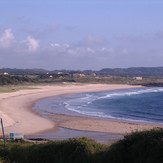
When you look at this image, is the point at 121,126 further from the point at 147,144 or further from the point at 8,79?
the point at 8,79

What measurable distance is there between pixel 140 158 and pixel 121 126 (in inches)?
530

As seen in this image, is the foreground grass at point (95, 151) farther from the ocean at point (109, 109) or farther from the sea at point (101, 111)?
the ocean at point (109, 109)

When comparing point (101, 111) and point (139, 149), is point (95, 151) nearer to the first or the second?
point (139, 149)

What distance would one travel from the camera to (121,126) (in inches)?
779

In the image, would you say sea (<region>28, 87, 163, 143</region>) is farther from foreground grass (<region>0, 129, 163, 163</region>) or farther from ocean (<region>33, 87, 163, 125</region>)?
foreground grass (<region>0, 129, 163, 163</region>)

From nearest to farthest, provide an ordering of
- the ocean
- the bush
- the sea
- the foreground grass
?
the bush
the foreground grass
the sea
the ocean

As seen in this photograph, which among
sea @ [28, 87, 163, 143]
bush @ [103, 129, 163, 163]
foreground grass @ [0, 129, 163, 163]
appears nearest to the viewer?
bush @ [103, 129, 163, 163]

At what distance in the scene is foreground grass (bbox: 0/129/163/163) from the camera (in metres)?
6.48

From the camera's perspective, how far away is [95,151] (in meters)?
8.02

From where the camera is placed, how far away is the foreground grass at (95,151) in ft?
21.2

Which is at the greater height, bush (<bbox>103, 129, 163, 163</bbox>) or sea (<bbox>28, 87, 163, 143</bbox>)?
bush (<bbox>103, 129, 163, 163</bbox>)

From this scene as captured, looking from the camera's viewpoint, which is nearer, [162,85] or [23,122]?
[23,122]

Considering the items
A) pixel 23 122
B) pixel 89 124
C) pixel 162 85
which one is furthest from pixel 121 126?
pixel 162 85

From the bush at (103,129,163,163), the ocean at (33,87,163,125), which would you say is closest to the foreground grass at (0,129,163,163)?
the bush at (103,129,163,163)
